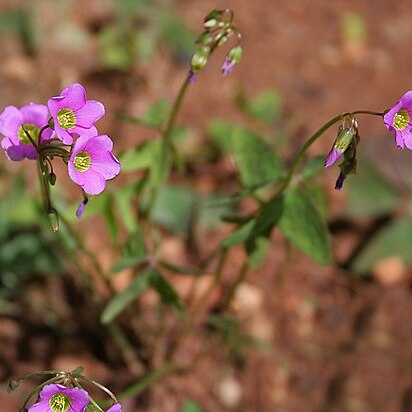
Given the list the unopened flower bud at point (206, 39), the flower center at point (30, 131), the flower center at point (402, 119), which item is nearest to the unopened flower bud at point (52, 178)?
the flower center at point (30, 131)

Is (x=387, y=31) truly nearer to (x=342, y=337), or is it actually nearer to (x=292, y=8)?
(x=292, y=8)

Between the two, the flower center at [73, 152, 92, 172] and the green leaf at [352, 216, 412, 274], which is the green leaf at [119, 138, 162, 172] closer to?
the flower center at [73, 152, 92, 172]

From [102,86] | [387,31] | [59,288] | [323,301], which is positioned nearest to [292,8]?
[387,31]

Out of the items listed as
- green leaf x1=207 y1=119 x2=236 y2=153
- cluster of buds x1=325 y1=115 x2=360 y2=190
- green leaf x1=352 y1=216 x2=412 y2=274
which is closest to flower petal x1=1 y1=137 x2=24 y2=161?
cluster of buds x1=325 y1=115 x2=360 y2=190

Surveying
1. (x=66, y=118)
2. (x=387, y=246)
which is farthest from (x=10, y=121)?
(x=387, y=246)

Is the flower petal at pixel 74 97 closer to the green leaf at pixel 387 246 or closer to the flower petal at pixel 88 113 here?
the flower petal at pixel 88 113

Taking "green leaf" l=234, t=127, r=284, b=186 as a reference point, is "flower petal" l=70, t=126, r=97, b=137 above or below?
above

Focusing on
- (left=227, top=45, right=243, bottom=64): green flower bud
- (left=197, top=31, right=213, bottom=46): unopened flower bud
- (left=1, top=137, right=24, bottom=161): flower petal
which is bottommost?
(left=227, top=45, right=243, bottom=64): green flower bud
